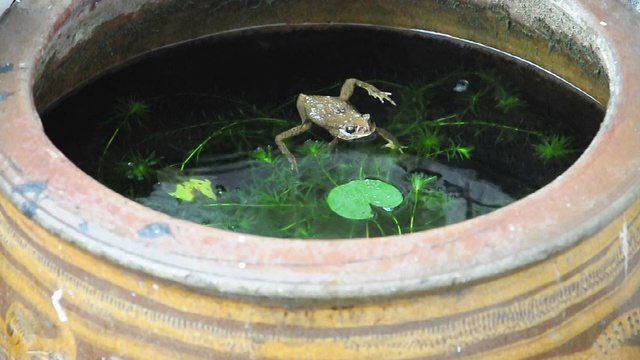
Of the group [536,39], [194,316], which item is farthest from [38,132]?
[536,39]

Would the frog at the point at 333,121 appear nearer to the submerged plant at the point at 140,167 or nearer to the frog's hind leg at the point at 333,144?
the frog's hind leg at the point at 333,144

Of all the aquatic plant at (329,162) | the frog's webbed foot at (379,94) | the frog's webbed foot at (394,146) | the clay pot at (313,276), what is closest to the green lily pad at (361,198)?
the aquatic plant at (329,162)

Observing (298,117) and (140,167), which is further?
(298,117)

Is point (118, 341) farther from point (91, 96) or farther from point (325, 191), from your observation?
point (91, 96)

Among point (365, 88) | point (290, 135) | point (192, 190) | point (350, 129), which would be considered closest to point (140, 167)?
point (192, 190)

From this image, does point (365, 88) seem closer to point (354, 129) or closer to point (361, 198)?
point (354, 129)

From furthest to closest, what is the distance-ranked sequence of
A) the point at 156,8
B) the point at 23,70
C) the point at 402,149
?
1. the point at 156,8
2. the point at 402,149
3. the point at 23,70

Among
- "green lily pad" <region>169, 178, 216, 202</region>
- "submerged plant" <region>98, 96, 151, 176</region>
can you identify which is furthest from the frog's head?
"submerged plant" <region>98, 96, 151, 176</region>
